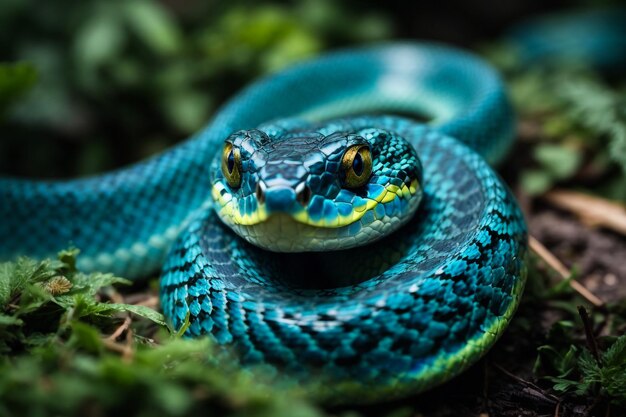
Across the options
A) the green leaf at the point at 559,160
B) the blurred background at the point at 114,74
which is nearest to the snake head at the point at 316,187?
the green leaf at the point at 559,160

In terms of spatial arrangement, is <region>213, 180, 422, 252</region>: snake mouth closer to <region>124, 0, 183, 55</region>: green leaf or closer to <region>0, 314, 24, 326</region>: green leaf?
<region>0, 314, 24, 326</region>: green leaf

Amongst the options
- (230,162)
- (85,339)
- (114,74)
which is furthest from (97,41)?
(85,339)

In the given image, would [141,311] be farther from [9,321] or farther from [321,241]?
[321,241]

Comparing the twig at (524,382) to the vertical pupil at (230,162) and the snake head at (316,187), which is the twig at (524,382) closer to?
the snake head at (316,187)

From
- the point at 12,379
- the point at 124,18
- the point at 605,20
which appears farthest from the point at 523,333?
the point at 605,20

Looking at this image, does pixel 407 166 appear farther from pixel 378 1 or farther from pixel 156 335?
pixel 378 1

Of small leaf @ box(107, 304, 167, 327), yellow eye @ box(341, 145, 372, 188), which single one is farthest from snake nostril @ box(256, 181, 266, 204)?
small leaf @ box(107, 304, 167, 327)
